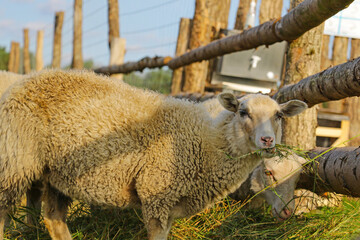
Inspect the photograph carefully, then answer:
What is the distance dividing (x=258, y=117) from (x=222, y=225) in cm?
105

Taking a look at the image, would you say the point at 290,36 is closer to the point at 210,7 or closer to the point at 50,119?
the point at 50,119

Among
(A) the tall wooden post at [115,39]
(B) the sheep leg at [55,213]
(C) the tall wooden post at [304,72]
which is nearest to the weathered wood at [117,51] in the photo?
(A) the tall wooden post at [115,39]

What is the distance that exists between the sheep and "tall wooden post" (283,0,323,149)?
0.63 m

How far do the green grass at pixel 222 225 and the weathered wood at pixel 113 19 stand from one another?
6610 millimetres

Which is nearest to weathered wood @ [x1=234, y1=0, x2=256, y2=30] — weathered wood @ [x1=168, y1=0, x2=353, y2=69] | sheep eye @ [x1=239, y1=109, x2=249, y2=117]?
weathered wood @ [x1=168, y1=0, x2=353, y2=69]

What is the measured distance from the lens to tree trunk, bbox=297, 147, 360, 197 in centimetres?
301

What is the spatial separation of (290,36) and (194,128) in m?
1.27

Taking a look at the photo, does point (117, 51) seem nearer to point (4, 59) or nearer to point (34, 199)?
point (34, 199)

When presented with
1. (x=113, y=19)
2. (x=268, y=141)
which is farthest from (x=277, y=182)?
(x=113, y=19)

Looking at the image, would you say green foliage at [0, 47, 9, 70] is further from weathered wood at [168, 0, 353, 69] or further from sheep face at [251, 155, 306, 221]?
sheep face at [251, 155, 306, 221]

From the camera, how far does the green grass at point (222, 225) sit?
319 centimetres

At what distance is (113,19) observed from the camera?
33.3ft

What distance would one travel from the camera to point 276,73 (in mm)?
8445

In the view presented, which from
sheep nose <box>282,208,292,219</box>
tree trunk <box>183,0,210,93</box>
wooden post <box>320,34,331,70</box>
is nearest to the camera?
sheep nose <box>282,208,292,219</box>
